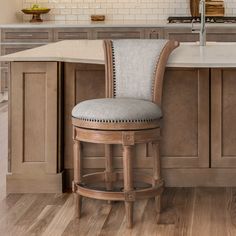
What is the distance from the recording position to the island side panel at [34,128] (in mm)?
3971

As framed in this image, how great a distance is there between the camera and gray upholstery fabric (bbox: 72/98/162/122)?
334cm

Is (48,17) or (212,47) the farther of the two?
(48,17)

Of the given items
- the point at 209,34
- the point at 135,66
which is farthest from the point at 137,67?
the point at 209,34

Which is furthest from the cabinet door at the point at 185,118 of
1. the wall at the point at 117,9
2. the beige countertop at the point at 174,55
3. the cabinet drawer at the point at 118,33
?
the wall at the point at 117,9

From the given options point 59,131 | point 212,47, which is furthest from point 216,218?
point 212,47

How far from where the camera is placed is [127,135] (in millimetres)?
3344

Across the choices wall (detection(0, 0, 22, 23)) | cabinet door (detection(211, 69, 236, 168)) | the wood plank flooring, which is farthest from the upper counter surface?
the wood plank flooring

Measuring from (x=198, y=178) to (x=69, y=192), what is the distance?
810 mm

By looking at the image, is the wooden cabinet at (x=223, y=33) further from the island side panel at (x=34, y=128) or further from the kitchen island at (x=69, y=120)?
the island side panel at (x=34, y=128)

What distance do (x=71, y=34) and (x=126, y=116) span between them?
4.71 metres

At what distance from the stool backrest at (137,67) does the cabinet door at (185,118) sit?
0.35 meters

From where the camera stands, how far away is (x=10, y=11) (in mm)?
8289

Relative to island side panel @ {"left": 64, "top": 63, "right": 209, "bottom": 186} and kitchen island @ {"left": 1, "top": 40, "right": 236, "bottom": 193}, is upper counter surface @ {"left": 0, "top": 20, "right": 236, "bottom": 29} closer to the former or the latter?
kitchen island @ {"left": 1, "top": 40, "right": 236, "bottom": 193}

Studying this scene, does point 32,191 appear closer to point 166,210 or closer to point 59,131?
point 59,131
